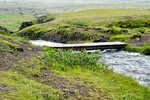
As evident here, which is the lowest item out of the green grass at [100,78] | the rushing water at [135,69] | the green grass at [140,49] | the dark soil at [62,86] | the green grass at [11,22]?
the green grass at [11,22]

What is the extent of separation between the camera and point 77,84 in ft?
37.3

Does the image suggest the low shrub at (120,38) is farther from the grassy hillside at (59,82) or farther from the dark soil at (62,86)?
the dark soil at (62,86)

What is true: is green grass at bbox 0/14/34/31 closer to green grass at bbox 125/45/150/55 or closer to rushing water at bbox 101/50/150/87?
green grass at bbox 125/45/150/55

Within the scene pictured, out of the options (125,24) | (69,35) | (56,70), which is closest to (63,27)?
(69,35)

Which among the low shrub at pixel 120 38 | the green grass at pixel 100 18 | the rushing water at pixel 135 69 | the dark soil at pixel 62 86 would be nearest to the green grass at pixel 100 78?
the dark soil at pixel 62 86

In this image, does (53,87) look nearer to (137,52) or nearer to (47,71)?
(47,71)

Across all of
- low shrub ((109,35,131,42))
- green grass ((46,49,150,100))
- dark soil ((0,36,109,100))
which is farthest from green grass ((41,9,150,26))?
dark soil ((0,36,109,100))

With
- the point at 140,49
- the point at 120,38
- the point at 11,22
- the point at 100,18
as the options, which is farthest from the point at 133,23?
the point at 11,22

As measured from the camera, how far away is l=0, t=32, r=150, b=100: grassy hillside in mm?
Result: 8945

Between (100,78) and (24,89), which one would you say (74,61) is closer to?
(100,78)

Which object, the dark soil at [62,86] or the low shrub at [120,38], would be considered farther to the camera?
the low shrub at [120,38]

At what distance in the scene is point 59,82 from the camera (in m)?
11.1

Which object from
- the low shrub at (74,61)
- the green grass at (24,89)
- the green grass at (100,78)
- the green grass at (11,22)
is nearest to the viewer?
the green grass at (24,89)

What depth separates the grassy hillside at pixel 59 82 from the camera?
895 centimetres
